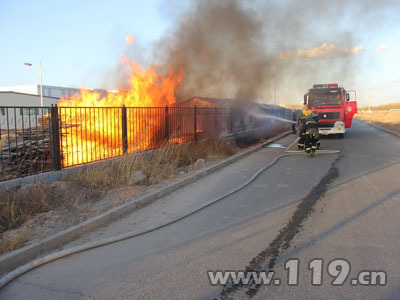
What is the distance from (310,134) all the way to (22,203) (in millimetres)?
8744

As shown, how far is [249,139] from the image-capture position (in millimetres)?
17391

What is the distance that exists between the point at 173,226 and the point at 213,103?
13523mm

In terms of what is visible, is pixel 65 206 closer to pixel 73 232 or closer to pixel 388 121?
pixel 73 232

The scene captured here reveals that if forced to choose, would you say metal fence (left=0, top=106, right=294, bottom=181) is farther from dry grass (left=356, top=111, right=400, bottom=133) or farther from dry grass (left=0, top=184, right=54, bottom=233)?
dry grass (left=356, top=111, right=400, bottom=133)

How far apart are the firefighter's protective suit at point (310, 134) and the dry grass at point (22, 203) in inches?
315

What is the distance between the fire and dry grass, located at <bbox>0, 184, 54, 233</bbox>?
286cm

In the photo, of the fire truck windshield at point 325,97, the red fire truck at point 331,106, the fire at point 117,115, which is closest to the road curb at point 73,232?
the fire at point 117,115

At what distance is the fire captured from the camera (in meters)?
8.71

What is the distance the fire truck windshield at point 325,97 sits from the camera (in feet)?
55.8

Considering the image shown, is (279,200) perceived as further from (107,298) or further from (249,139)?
(249,139)

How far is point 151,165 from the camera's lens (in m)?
8.23

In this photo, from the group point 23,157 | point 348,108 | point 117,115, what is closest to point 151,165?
point 117,115

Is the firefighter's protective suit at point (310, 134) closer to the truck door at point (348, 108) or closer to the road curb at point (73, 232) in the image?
the road curb at point (73, 232)

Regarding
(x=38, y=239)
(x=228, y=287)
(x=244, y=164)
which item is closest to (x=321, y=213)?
(x=228, y=287)
